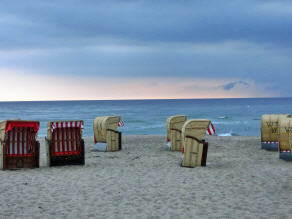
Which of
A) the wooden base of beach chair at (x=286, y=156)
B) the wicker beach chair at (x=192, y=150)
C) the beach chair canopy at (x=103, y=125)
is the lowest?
the wooden base of beach chair at (x=286, y=156)

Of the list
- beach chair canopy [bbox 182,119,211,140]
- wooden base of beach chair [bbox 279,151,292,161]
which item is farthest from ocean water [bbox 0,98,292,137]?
beach chair canopy [bbox 182,119,211,140]

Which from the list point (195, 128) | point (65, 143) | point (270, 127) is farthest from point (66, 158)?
point (270, 127)

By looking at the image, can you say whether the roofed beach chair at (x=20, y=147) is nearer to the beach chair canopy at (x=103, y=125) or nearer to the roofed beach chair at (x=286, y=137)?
the beach chair canopy at (x=103, y=125)

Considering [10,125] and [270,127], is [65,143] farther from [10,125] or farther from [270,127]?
[270,127]

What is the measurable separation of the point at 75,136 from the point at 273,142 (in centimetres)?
940

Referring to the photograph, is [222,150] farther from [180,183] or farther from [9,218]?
[9,218]

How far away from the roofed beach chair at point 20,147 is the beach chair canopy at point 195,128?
501 cm

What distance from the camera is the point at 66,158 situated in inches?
527

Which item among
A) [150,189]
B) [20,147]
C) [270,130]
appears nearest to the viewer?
[150,189]

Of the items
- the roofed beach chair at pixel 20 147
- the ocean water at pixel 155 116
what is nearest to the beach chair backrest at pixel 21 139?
the roofed beach chair at pixel 20 147

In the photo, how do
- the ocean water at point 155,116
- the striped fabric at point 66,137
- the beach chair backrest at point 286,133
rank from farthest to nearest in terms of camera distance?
1. the ocean water at point 155,116
2. the beach chair backrest at point 286,133
3. the striped fabric at point 66,137

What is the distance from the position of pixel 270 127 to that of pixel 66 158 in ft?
31.1

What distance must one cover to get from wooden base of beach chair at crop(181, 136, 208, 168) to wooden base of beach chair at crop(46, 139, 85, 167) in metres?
3.63

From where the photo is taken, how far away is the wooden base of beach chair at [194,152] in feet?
42.2
